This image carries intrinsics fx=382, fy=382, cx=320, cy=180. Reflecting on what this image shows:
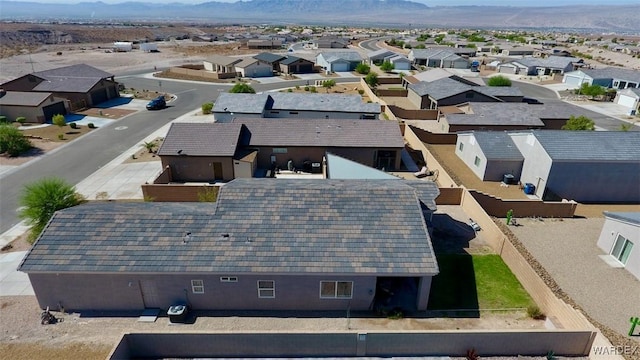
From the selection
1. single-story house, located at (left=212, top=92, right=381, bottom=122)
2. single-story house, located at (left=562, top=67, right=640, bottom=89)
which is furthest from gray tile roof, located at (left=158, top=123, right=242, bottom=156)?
single-story house, located at (left=562, top=67, right=640, bottom=89)

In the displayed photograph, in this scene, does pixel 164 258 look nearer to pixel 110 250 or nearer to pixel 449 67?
pixel 110 250

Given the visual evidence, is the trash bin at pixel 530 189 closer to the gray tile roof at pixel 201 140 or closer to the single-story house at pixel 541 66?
the gray tile roof at pixel 201 140

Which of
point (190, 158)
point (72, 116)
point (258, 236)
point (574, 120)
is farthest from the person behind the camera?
point (72, 116)

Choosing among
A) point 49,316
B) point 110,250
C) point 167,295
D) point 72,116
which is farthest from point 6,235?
point 72,116

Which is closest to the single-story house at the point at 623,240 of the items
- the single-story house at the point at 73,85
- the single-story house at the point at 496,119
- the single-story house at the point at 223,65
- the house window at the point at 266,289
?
the house window at the point at 266,289

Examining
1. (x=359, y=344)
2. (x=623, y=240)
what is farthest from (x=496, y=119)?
(x=359, y=344)

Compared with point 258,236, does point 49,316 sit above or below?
below
